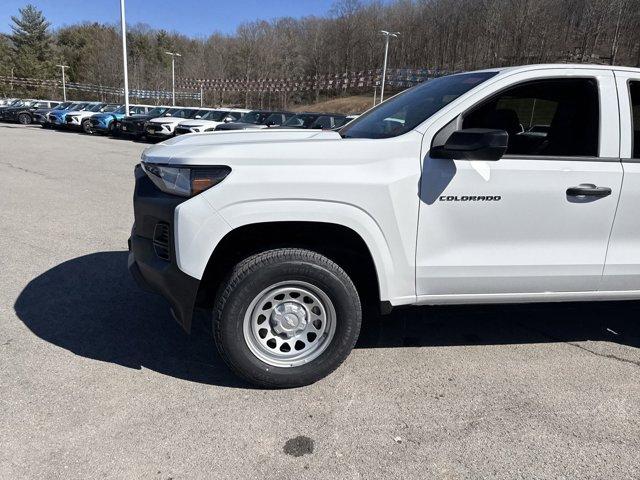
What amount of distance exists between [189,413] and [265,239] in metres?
1.06

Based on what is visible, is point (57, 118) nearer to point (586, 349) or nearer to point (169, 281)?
point (169, 281)

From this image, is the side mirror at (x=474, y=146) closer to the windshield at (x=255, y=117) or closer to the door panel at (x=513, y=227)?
the door panel at (x=513, y=227)

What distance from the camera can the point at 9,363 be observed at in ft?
10.2

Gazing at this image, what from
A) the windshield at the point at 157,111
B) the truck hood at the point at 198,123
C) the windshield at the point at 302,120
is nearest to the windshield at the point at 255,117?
the truck hood at the point at 198,123

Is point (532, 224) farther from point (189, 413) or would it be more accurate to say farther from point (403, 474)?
point (189, 413)

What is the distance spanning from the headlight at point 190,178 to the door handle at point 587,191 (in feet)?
6.75

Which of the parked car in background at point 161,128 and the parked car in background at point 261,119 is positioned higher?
the parked car in background at point 261,119

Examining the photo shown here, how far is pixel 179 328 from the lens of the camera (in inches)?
145

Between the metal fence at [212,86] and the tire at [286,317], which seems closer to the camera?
the tire at [286,317]

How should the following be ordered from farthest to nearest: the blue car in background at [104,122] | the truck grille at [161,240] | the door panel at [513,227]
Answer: the blue car in background at [104,122]
the door panel at [513,227]
the truck grille at [161,240]

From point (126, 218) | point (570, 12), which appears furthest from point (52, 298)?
point (570, 12)

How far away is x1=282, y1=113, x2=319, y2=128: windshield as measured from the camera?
17297mm

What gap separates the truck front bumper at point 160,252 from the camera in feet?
8.98

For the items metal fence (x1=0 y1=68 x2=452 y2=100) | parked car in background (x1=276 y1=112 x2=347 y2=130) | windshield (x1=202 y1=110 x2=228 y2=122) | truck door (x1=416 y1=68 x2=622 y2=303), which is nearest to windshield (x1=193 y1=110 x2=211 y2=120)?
windshield (x1=202 y1=110 x2=228 y2=122)
